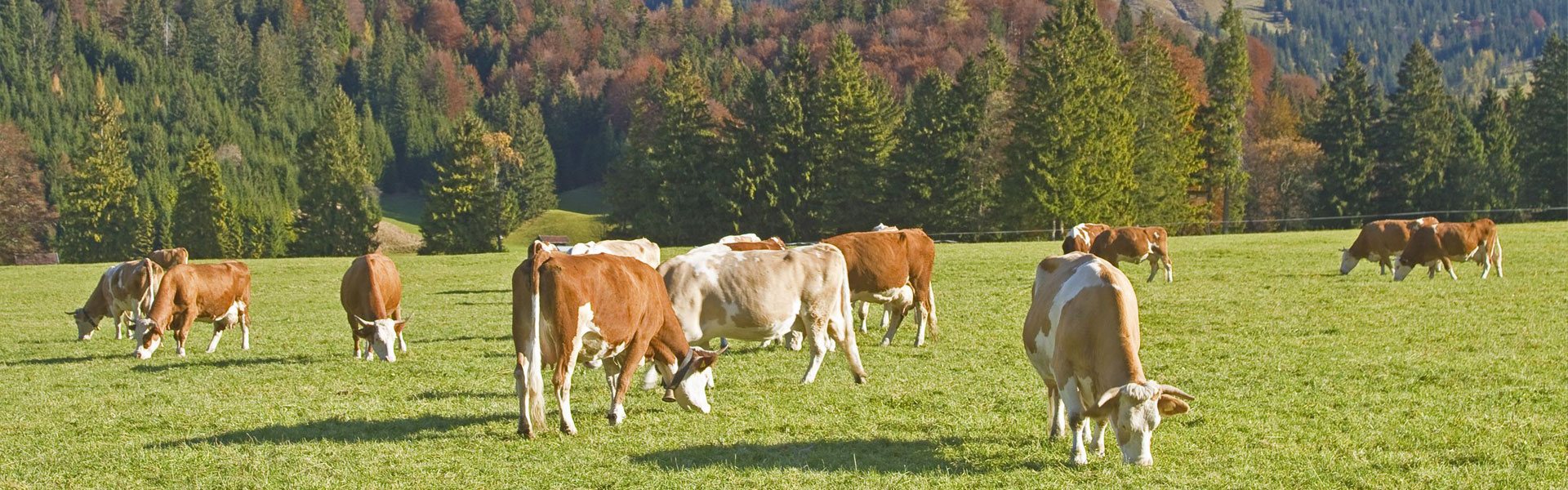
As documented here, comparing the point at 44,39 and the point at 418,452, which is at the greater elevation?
the point at 44,39

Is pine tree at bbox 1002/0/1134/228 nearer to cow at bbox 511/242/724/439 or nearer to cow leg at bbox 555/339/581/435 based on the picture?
cow at bbox 511/242/724/439

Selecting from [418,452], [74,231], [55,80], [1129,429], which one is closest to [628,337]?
[418,452]

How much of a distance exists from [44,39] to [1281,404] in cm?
17524

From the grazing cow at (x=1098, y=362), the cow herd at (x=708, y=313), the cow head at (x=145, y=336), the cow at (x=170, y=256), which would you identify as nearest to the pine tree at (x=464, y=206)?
the cow at (x=170, y=256)

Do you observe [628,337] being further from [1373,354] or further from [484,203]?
[484,203]

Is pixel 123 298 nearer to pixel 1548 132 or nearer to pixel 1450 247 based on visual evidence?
pixel 1450 247

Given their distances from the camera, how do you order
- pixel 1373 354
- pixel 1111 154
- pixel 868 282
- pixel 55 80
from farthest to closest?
pixel 55 80 < pixel 1111 154 < pixel 868 282 < pixel 1373 354

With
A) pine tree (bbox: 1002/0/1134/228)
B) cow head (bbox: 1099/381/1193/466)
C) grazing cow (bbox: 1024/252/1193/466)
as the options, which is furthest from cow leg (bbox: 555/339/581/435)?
pine tree (bbox: 1002/0/1134/228)

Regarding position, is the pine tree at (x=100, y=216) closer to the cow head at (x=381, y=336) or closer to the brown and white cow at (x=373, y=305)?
the brown and white cow at (x=373, y=305)

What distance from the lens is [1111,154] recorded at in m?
63.9

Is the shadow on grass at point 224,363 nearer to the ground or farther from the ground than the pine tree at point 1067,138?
nearer to the ground

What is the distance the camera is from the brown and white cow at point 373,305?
16.6 m

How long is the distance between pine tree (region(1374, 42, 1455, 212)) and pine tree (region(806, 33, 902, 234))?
30.0m

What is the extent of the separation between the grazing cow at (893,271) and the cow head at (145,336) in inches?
389
